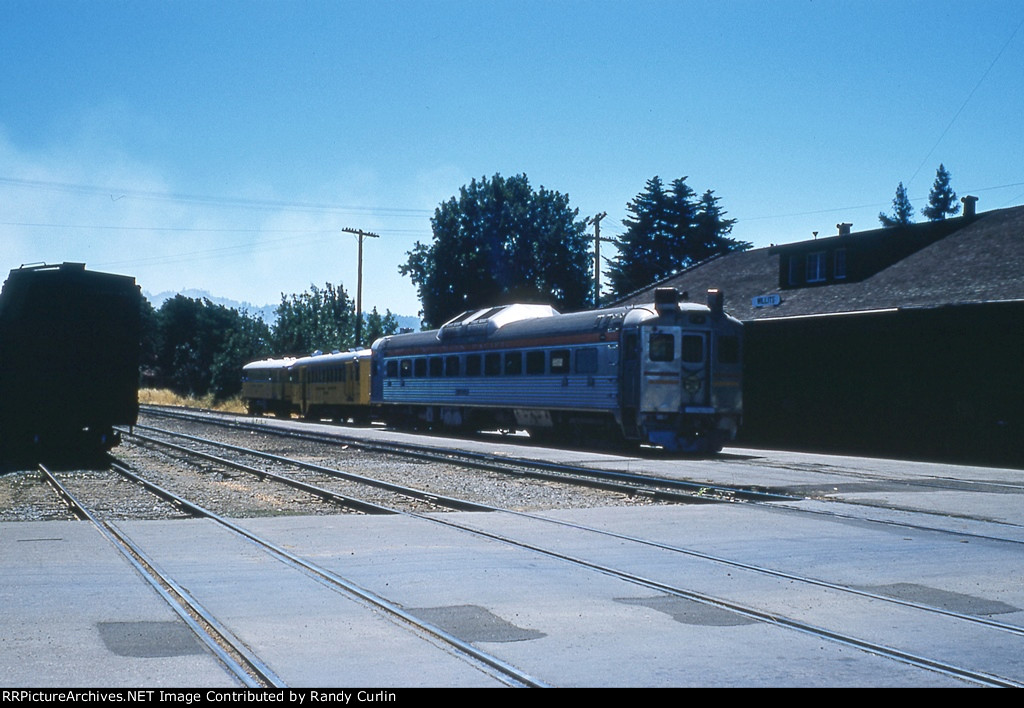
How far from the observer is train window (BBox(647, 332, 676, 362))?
82.1 feet

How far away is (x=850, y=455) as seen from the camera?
2648cm

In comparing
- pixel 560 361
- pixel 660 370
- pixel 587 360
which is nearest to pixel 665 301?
pixel 660 370

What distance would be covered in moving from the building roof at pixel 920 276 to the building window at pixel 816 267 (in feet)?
0.77

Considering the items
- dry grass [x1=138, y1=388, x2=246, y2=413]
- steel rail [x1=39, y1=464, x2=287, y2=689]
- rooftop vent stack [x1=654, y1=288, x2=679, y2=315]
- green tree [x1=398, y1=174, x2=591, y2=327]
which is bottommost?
steel rail [x1=39, y1=464, x2=287, y2=689]

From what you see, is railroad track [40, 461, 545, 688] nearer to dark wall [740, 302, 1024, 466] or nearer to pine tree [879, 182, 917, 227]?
dark wall [740, 302, 1024, 466]

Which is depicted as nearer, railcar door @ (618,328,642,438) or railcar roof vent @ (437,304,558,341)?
railcar door @ (618,328,642,438)

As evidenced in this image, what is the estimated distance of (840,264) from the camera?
32656 millimetres

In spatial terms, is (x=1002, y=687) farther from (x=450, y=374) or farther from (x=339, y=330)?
(x=339, y=330)

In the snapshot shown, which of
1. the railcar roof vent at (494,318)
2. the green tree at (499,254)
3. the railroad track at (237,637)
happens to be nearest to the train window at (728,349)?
the railcar roof vent at (494,318)

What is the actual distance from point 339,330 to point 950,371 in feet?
167

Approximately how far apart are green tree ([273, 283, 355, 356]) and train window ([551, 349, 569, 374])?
40953 millimetres

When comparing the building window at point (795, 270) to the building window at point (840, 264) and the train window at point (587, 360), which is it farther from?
the train window at point (587, 360)

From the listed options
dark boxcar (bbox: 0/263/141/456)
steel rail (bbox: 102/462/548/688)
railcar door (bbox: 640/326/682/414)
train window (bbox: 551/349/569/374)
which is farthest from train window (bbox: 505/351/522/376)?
steel rail (bbox: 102/462/548/688)

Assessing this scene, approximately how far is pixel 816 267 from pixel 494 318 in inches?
396
